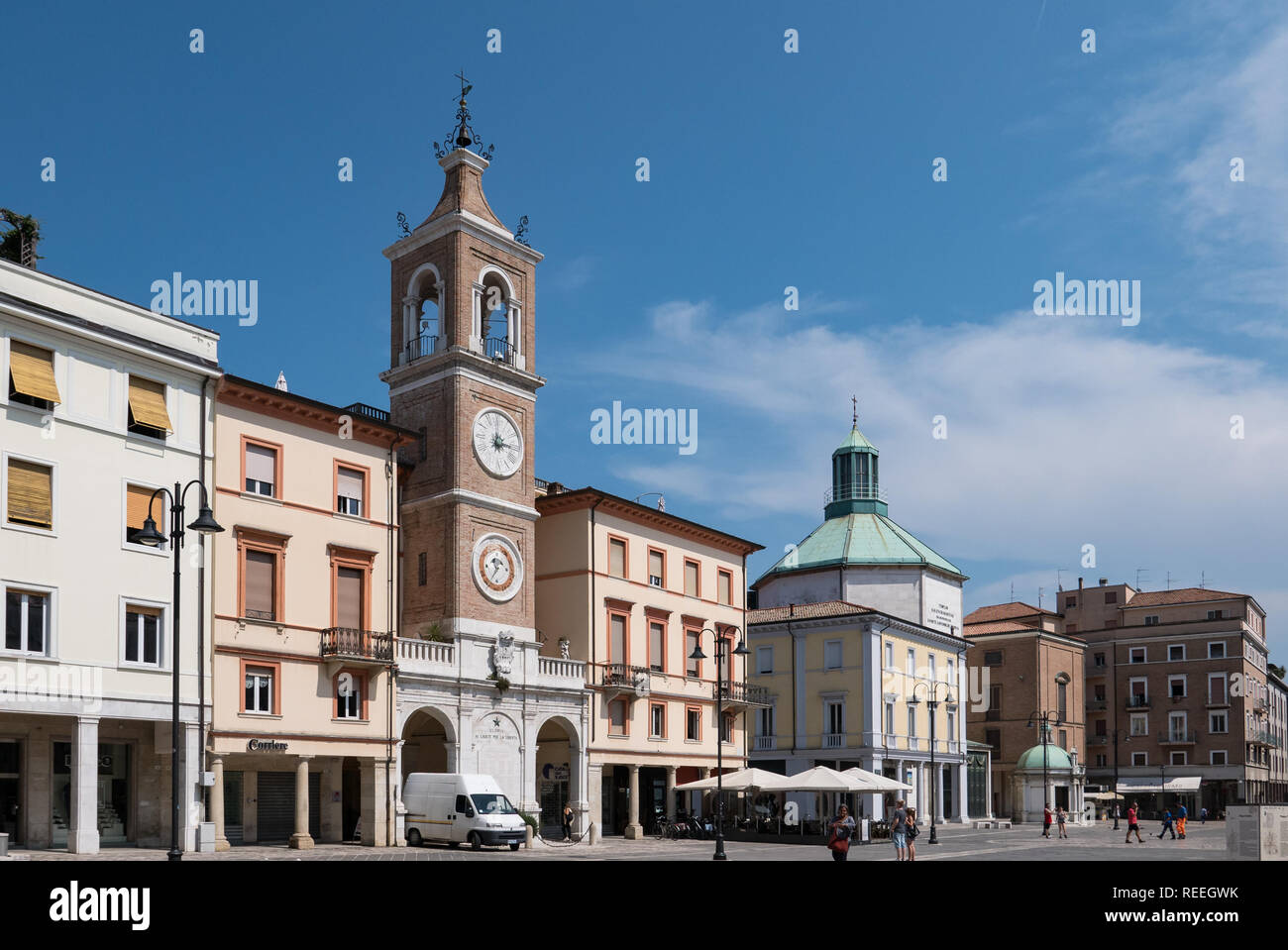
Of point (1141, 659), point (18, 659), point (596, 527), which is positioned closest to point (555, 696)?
point (596, 527)

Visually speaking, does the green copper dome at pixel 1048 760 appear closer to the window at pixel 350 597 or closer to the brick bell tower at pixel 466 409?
the brick bell tower at pixel 466 409

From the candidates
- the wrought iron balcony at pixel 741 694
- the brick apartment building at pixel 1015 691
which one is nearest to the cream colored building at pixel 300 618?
the wrought iron balcony at pixel 741 694

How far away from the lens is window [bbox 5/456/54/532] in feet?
106

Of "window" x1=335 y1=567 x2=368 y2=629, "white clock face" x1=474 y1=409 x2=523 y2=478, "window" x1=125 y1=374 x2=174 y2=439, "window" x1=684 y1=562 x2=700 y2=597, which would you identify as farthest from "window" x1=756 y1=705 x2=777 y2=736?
"window" x1=125 y1=374 x2=174 y2=439

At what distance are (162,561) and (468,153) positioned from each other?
20.5m

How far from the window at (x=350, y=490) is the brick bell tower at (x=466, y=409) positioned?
3.53m

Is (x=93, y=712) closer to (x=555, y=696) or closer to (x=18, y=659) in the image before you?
(x=18, y=659)

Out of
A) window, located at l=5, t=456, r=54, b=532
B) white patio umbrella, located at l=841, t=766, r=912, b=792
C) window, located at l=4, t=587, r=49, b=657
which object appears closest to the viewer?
window, located at l=4, t=587, r=49, b=657

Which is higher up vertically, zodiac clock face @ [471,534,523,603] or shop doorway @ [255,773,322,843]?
zodiac clock face @ [471,534,523,603]

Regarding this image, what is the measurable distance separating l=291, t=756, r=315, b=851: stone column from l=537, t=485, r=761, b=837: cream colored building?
1354 centimetres

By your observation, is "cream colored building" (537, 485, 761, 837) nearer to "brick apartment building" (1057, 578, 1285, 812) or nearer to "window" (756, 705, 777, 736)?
"window" (756, 705, 777, 736)

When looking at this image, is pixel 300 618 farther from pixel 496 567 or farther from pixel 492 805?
pixel 496 567

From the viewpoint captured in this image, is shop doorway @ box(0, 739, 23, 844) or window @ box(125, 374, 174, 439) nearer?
shop doorway @ box(0, 739, 23, 844)

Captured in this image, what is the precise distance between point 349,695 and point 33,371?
13.6m
